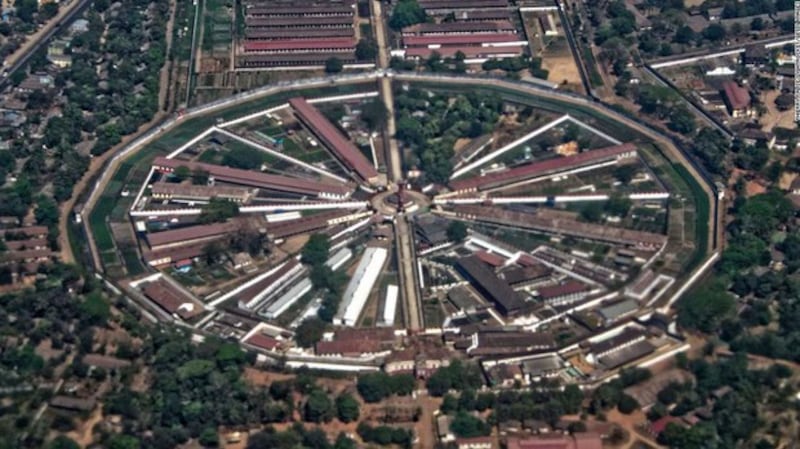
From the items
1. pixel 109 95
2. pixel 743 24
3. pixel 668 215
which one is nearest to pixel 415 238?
pixel 668 215

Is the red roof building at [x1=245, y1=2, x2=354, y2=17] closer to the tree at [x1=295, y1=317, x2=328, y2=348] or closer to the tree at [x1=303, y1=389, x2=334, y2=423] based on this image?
the tree at [x1=295, y1=317, x2=328, y2=348]

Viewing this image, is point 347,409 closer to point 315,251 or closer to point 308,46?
point 315,251

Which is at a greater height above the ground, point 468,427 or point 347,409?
point 347,409

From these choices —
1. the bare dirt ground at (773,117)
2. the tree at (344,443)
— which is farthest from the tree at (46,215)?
the bare dirt ground at (773,117)

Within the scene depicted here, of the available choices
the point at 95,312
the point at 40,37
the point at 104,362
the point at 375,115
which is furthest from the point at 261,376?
the point at 40,37

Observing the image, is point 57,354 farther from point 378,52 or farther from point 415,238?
point 378,52

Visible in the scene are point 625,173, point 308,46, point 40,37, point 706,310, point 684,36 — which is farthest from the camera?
point 40,37
